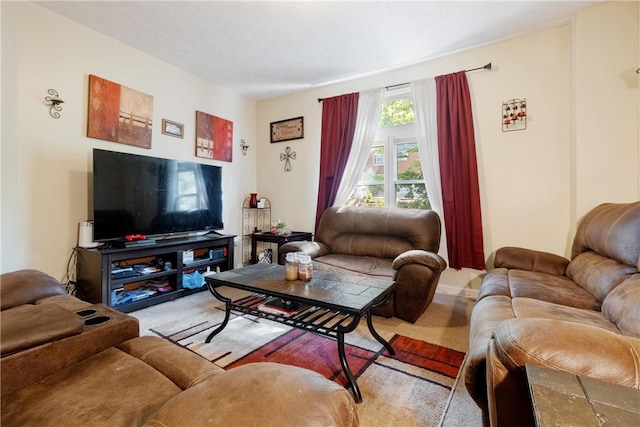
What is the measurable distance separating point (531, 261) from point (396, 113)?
2142mm

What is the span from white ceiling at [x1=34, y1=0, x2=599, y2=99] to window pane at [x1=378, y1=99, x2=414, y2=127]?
412 millimetres

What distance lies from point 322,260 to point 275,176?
6.20 ft

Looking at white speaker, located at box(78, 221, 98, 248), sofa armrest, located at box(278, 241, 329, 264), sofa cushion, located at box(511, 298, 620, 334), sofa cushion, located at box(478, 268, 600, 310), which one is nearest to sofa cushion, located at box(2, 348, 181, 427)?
sofa cushion, located at box(511, 298, 620, 334)

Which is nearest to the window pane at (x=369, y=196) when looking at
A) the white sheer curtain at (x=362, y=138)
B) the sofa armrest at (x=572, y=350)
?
the white sheer curtain at (x=362, y=138)

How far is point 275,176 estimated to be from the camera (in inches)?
168

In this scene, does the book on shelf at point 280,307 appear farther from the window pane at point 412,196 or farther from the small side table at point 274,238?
the window pane at point 412,196

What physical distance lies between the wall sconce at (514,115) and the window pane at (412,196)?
1.00m

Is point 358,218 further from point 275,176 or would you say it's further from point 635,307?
point 635,307

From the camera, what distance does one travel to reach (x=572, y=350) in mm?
727

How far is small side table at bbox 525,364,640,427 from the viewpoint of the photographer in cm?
51

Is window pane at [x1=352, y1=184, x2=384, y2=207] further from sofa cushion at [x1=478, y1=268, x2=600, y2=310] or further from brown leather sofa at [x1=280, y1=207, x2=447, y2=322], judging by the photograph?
sofa cushion at [x1=478, y1=268, x2=600, y2=310]

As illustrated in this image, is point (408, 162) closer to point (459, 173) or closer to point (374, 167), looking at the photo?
point (374, 167)

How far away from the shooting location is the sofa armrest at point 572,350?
2.26 feet

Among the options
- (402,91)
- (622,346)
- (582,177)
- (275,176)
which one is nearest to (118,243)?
(275,176)
